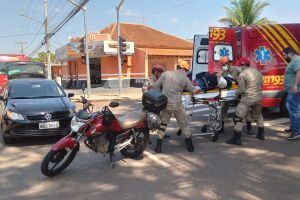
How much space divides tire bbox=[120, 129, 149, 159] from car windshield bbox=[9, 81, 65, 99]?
3.28 meters

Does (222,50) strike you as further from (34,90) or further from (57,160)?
→ (57,160)

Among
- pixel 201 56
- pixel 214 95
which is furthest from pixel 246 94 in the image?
pixel 201 56

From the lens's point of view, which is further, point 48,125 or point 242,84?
point 48,125

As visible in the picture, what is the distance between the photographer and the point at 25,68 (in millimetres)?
20141

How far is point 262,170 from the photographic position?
610cm

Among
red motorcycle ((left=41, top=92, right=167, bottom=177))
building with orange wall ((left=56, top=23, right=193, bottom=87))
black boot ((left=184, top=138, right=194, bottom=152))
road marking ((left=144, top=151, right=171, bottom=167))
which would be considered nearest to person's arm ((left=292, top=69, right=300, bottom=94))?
black boot ((left=184, top=138, right=194, bottom=152))

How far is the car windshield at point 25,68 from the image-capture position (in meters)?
19.8

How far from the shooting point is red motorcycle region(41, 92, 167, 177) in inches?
237

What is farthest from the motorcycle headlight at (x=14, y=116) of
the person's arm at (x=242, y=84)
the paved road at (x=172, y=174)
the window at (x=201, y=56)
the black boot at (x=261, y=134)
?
the window at (x=201, y=56)

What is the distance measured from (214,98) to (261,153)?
1592 mm

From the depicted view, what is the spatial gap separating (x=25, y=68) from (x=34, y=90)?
1126 centimetres

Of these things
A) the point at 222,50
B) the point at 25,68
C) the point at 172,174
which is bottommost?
the point at 172,174

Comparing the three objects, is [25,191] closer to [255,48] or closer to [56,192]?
[56,192]

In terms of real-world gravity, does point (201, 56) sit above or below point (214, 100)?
above
